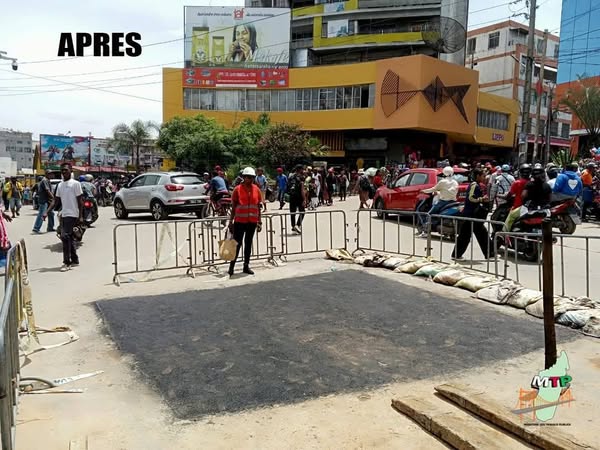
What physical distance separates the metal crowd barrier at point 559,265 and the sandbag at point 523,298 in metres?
0.48

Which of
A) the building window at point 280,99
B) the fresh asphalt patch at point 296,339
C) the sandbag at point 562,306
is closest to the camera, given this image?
the fresh asphalt patch at point 296,339

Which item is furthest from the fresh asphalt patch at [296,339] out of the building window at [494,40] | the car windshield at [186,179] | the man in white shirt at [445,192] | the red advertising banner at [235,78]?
the building window at [494,40]

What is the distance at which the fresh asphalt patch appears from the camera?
4.04 meters

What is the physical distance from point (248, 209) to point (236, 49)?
39341 mm

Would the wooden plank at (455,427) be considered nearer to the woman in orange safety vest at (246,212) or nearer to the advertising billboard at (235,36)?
the woman in orange safety vest at (246,212)

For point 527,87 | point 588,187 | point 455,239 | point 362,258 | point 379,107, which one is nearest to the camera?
point 455,239

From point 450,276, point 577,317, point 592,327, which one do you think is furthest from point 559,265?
point 592,327

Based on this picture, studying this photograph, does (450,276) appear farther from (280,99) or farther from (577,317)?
(280,99)

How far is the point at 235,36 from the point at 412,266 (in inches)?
1613

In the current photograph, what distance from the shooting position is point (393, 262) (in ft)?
27.8

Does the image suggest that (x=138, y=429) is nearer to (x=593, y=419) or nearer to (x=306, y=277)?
(x=593, y=419)

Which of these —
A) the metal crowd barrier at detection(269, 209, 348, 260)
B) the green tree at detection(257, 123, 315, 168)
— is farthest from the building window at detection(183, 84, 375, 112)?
the metal crowd barrier at detection(269, 209, 348, 260)

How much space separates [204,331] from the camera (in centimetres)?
532

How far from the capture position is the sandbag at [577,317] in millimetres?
5379
